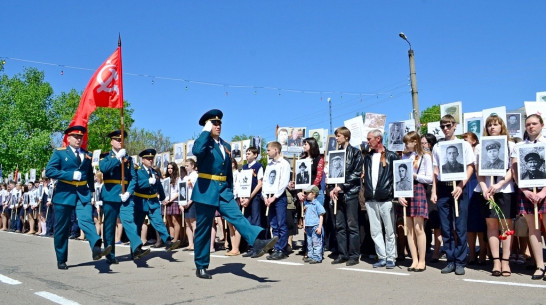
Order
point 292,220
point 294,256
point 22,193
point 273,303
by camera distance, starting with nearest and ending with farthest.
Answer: point 273,303, point 294,256, point 292,220, point 22,193

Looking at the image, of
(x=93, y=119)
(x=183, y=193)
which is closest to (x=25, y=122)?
(x=93, y=119)

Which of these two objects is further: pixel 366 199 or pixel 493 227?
pixel 366 199

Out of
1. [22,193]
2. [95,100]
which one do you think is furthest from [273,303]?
[22,193]

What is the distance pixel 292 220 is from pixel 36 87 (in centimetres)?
4668

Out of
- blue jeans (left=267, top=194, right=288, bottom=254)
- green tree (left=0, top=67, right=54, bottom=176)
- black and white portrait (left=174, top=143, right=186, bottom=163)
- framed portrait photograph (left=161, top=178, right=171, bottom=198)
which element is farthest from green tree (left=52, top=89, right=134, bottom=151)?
blue jeans (left=267, top=194, right=288, bottom=254)

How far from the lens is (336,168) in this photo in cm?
799

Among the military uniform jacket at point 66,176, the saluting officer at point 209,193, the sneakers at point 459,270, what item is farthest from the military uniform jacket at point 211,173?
the sneakers at point 459,270

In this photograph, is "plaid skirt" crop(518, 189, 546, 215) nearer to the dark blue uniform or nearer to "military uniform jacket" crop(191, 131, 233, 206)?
"military uniform jacket" crop(191, 131, 233, 206)

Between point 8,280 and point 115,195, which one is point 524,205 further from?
point 8,280

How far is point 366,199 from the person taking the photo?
7.53 meters

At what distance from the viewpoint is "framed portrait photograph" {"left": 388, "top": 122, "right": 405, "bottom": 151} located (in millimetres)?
11207

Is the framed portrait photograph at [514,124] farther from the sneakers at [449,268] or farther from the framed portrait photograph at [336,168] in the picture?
the sneakers at [449,268]

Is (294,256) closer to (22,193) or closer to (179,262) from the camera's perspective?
(179,262)

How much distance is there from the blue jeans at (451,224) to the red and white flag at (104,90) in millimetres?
5706
